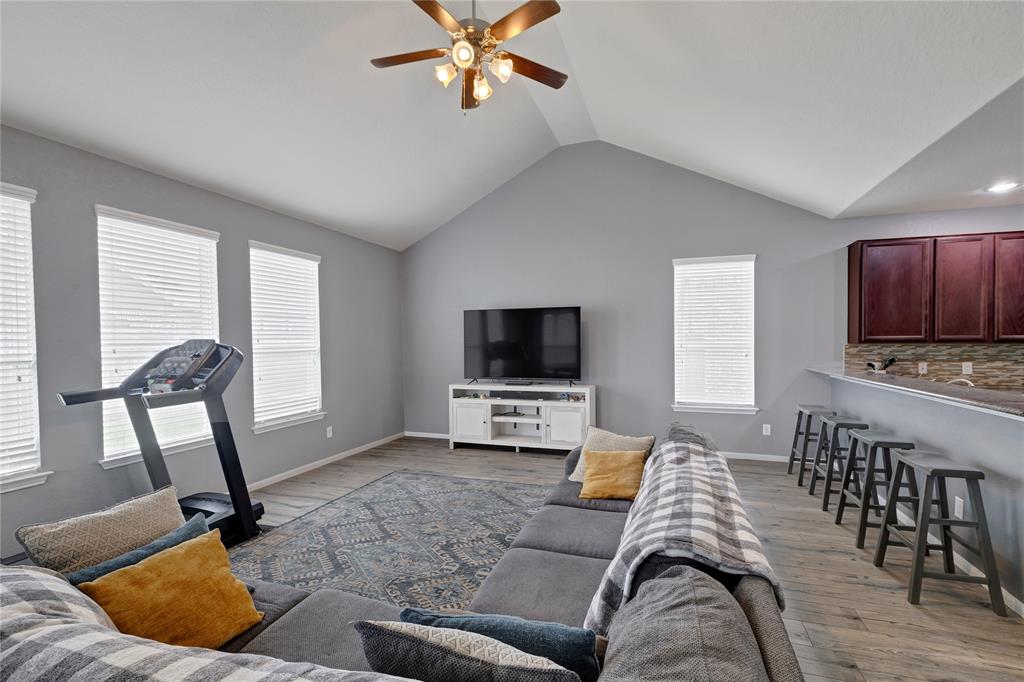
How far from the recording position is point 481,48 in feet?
7.90

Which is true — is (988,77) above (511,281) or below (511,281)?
above

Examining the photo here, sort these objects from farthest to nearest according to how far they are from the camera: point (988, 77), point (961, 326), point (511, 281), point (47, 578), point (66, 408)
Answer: point (511, 281), point (961, 326), point (66, 408), point (988, 77), point (47, 578)

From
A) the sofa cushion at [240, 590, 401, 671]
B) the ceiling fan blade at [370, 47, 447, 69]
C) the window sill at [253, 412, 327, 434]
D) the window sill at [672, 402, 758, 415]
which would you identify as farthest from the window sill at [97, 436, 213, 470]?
the window sill at [672, 402, 758, 415]

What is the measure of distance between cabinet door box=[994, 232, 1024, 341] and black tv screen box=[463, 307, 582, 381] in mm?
3661

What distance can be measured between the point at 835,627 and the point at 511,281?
4503 mm

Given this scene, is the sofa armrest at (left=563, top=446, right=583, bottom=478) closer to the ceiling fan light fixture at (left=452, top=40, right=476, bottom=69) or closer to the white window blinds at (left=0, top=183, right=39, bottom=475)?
the ceiling fan light fixture at (left=452, top=40, right=476, bottom=69)

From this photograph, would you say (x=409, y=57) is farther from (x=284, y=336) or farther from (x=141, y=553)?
(x=284, y=336)

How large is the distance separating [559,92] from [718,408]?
3649mm

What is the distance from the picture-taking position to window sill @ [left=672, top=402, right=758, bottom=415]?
4.79 meters

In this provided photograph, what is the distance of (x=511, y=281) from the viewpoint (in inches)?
227

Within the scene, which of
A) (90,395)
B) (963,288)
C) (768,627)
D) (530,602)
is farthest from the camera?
(963,288)

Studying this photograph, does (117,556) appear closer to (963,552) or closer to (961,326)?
(963,552)

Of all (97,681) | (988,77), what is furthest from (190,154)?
(988,77)

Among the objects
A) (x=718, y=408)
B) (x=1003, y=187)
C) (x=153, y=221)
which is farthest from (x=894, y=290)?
(x=153, y=221)
